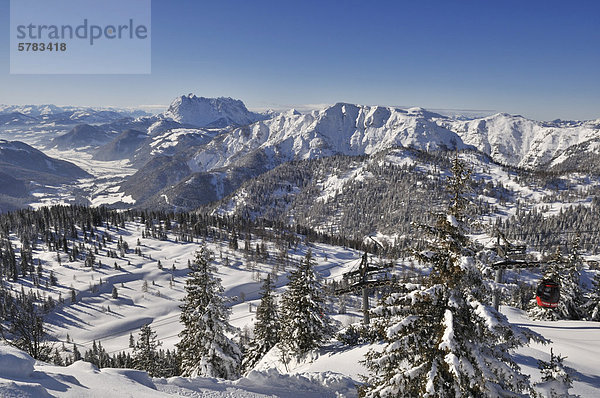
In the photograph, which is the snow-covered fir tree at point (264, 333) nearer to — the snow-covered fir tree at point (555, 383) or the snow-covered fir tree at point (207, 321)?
the snow-covered fir tree at point (207, 321)

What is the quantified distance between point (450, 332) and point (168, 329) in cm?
12600

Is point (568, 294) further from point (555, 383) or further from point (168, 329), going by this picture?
point (168, 329)

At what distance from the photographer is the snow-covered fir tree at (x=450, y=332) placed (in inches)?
387

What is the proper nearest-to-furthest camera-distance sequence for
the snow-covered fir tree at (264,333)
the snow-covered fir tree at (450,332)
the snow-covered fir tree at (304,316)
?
the snow-covered fir tree at (450,332) → the snow-covered fir tree at (304,316) → the snow-covered fir tree at (264,333)

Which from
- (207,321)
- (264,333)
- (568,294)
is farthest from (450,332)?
(568,294)

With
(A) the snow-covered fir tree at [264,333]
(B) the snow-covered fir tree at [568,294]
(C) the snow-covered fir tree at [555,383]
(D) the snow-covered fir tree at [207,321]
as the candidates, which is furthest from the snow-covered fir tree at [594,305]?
(D) the snow-covered fir tree at [207,321]

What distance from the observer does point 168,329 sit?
115m

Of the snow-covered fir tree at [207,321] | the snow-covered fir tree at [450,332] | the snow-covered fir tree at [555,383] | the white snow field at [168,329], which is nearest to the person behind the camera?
the snow-covered fir tree at [450,332]

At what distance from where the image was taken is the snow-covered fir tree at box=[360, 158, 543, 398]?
387 inches

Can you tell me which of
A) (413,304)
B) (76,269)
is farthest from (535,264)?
(76,269)

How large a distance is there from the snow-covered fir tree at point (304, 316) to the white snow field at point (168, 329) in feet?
4.72

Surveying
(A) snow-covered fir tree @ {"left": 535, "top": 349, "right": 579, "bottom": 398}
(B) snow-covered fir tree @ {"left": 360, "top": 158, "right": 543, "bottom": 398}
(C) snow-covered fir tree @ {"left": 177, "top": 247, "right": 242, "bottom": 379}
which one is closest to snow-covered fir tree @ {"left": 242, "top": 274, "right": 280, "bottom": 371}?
(C) snow-covered fir tree @ {"left": 177, "top": 247, "right": 242, "bottom": 379}

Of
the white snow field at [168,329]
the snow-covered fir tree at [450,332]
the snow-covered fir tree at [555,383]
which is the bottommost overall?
the white snow field at [168,329]

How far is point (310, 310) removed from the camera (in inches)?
1241
